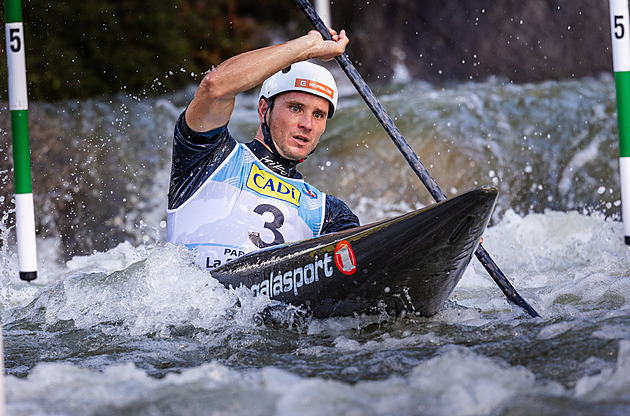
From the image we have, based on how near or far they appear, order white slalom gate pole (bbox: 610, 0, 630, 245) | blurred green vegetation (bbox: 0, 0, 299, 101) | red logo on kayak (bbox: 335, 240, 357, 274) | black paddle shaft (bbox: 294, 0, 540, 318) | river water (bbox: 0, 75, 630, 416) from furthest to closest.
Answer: blurred green vegetation (bbox: 0, 0, 299, 101), black paddle shaft (bbox: 294, 0, 540, 318), white slalom gate pole (bbox: 610, 0, 630, 245), red logo on kayak (bbox: 335, 240, 357, 274), river water (bbox: 0, 75, 630, 416)

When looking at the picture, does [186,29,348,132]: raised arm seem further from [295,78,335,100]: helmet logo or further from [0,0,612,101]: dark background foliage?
[0,0,612,101]: dark background foliage

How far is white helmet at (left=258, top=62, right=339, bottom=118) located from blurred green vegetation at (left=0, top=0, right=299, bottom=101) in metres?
4.63

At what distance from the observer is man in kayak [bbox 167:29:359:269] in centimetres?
300

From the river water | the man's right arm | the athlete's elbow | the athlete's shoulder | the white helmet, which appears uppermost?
the white helmet

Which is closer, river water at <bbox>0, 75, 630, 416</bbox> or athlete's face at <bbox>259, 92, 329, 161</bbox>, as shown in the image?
river water at <bbox>0, 75, 630, 416</bbox>

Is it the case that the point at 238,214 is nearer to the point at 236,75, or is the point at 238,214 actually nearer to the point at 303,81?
the point at 236,75

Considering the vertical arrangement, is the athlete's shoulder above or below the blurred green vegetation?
below

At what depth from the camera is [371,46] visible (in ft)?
31.8

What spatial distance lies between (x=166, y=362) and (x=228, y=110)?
1.14 m

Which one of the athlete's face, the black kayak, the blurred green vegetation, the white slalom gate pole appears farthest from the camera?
the blurred green vegetation

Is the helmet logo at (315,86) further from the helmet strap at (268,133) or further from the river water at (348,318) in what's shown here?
the river water at (348,318)

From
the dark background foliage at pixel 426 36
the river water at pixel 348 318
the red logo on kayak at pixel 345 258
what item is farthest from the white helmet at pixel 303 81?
the dark background foliage at pixel 426 36

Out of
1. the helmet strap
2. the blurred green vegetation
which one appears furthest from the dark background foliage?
the helmet strap

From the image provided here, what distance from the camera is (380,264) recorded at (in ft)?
8.72
